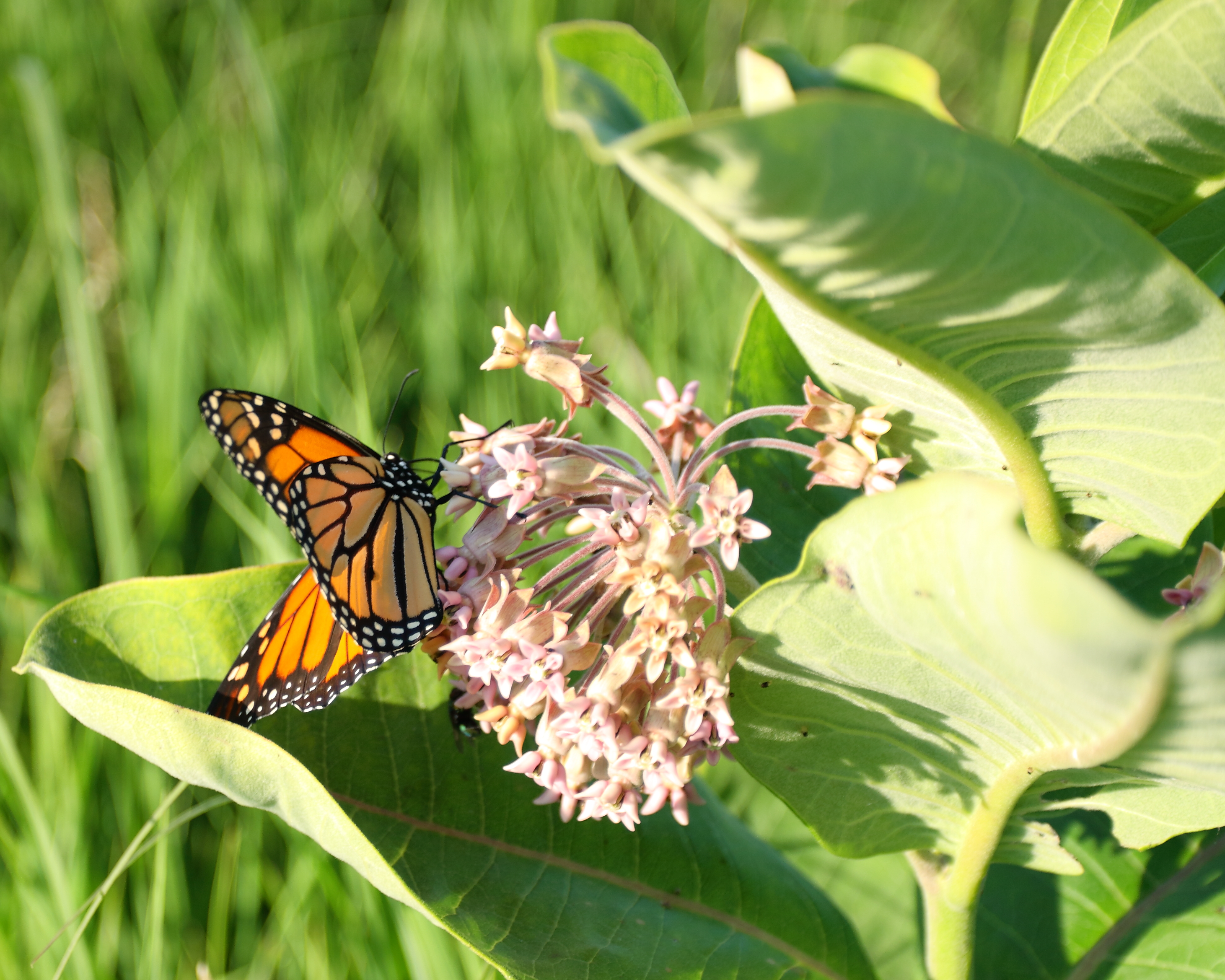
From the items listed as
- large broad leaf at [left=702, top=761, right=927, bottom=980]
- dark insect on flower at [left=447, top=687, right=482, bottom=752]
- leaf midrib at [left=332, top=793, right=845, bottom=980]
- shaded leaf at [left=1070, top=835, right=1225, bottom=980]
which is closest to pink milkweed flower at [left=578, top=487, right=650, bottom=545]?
dark insect on flower at [left=447, top=687, right=482, bottom=752]

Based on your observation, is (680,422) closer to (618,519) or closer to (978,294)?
(618,519)

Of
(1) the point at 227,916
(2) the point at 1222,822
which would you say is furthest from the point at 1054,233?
(1) the point at 227,916

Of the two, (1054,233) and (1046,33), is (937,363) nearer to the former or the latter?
(1054,233)

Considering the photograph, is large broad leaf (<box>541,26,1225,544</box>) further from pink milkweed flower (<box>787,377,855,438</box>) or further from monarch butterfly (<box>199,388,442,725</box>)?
monarch butterfly (<box>199,388,442,725</box>)

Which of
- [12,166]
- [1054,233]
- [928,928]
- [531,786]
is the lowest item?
[928,928]

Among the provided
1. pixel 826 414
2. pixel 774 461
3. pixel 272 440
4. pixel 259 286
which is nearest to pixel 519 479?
A: pixel 826 414

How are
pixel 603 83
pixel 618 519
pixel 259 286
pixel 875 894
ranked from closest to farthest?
1. pixel 603 83
2. pixel 618 519
3. pixel 875 894
4. pixel 259 286
